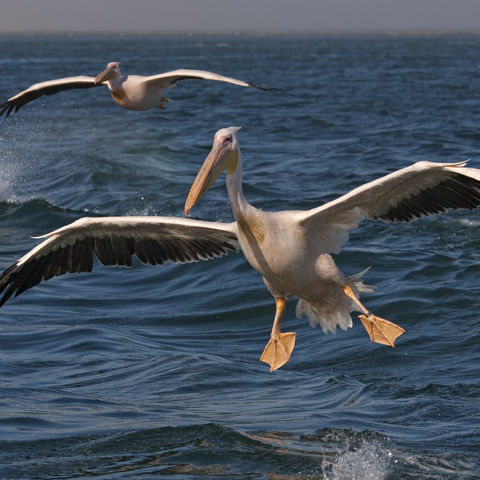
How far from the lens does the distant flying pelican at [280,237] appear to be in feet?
23.1

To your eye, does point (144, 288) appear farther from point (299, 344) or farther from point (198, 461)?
point (198, 461)

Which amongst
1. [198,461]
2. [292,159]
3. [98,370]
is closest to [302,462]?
[198,461]

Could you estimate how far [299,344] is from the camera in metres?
10.4

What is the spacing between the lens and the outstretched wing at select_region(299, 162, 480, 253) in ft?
23.7

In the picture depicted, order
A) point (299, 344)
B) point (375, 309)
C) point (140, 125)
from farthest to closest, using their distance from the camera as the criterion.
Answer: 1. point (140, 125)
2. point (375, 309)
3. point (299, 344)

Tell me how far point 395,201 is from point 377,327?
1.02 meters

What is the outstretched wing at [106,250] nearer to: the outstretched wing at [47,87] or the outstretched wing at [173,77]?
the outstretched wing at [173,77]

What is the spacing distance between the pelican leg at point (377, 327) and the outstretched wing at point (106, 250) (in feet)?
4.05

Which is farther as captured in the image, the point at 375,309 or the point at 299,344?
the point at 375,309

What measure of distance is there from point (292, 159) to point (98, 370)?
1170 centimetres

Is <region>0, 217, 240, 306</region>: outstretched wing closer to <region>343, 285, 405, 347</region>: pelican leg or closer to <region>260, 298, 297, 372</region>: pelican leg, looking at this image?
<region>260, 298, 297, 372</region>: pelican leg

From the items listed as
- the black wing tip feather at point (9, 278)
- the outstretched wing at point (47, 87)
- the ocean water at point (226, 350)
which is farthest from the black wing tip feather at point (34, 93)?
the black wing tip feather at point (9, 278)

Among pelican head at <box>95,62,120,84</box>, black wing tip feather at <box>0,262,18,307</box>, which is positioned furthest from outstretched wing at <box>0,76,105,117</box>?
black wing tip feather at <box>0,262,18,307</box>

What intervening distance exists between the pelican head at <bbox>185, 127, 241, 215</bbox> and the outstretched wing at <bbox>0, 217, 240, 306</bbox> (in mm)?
1506
